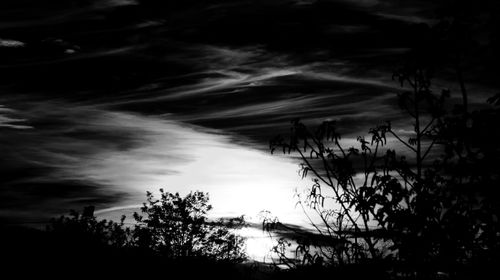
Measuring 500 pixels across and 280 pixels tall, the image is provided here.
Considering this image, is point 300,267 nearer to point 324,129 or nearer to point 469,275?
point 324,129

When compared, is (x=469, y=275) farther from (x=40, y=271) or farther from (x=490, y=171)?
(x=40, y=271)

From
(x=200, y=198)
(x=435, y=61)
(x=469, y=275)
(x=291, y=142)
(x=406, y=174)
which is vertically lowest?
(x=469, y=275)

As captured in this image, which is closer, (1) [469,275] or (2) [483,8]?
(1) [469,275]

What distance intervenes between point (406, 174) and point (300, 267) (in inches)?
74.3

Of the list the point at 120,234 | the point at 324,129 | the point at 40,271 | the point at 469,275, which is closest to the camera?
the point at 469,275

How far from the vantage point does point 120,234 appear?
3625 centimetres

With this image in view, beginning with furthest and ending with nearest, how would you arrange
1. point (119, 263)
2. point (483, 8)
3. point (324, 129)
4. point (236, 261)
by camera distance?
point (236, 261), point (119, 263), point (324, 129), point (483, 8)

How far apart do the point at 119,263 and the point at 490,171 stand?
84.9 ft

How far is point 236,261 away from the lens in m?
39.6

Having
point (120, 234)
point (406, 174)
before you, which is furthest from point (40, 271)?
point (406, 174)

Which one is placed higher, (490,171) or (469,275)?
(490,171)

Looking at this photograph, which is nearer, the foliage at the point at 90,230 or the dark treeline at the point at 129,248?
the dark treeline at the point at 129,248

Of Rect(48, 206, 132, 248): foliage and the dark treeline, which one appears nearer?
the dark treeline

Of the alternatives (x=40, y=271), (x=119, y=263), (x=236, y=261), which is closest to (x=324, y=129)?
(x=40, y=271)
